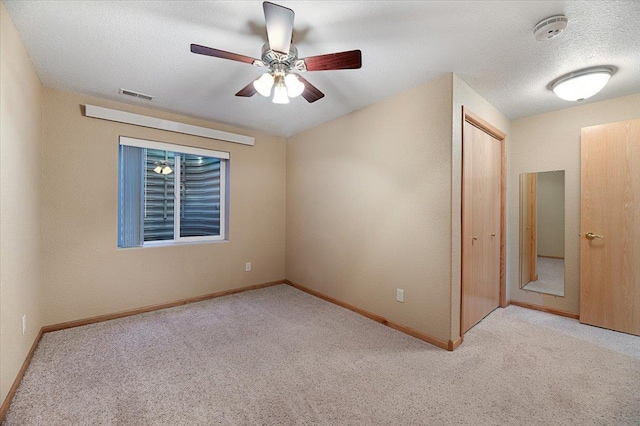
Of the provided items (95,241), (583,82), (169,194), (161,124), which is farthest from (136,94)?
(583,82)

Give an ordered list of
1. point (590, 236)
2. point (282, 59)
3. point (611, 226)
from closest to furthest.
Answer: point (282, 59), point (611, 226), point (590, 236)

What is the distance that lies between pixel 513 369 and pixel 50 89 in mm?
4761

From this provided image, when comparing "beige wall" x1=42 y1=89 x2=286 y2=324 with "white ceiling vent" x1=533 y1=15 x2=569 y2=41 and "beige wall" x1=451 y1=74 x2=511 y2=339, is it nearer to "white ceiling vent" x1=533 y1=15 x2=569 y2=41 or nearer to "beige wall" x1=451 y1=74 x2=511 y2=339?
"beige wall" x1=451 y1=74 x2=511 y2=339

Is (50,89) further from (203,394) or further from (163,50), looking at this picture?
(203,394)

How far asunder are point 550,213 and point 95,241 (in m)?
5.14

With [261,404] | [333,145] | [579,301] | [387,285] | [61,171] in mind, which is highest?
[333,145]

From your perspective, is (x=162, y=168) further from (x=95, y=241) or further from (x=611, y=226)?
(x=611, y=226)

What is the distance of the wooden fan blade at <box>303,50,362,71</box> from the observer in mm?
1547

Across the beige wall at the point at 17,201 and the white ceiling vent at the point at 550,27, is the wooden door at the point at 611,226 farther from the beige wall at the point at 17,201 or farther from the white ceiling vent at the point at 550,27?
the beige wall at the point at 17,201

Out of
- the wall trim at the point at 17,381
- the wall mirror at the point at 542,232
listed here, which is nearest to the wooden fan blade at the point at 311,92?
the wall trim at the point at 17,381

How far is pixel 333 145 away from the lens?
137 inches

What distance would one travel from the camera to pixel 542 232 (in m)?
3.22

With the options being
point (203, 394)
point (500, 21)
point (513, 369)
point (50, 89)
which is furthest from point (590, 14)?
point (50, 89)

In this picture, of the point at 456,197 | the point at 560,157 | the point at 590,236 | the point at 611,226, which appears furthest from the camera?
the point at 560,157
